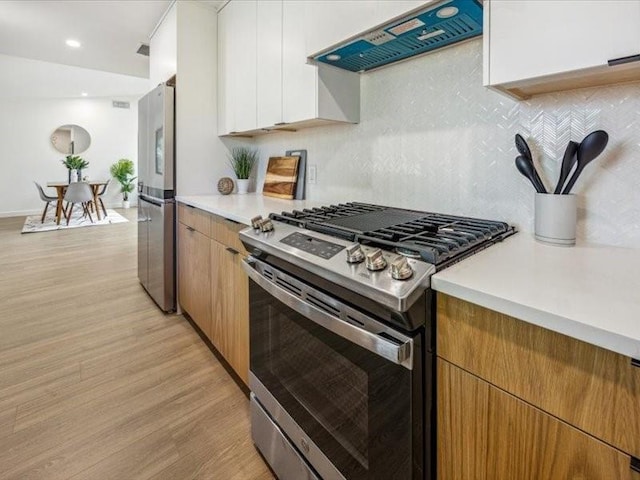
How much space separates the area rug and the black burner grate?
21.6 ft

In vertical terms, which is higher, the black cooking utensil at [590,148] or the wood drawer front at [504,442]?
the black cooking utensil at [590,148]

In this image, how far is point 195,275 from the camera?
229 cm

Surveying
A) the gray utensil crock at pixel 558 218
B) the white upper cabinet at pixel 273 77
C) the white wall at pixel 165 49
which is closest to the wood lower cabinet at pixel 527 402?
the gray utensil crock at pixel 558 218

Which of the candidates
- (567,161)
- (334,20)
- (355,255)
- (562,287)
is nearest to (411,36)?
(334,20)

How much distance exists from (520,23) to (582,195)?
0.55 metres

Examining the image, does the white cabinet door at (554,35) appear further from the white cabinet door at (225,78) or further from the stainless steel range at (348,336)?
the white cabinet door at (225,78)

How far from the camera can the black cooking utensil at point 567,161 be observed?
102cm

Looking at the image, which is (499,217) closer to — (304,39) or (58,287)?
(304,39)

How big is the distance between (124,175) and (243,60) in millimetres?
8038

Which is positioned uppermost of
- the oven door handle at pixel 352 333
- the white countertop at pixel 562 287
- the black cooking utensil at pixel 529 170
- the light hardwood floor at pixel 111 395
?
the black cooking utensil at pixel 529 170

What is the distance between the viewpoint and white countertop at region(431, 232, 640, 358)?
1.75ft

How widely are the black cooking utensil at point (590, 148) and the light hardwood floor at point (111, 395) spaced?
1504 millimetres

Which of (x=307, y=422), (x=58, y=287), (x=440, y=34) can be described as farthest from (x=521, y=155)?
→ (x=58, y=287)

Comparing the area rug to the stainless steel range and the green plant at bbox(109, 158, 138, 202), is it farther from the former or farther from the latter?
the stainless steel range
